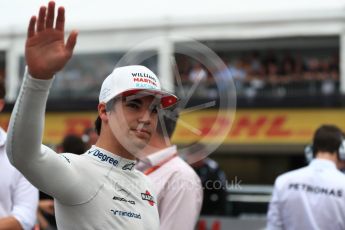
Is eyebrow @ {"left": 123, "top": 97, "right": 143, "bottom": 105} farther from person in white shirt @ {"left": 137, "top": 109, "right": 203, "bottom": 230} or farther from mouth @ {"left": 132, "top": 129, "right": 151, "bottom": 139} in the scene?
person in white shirt @ {"left": 137, "top": 109, "right": 203, "bottom": 230}

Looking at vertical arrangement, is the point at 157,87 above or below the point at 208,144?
above

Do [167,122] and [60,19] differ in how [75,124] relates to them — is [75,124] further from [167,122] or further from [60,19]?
[60,19]

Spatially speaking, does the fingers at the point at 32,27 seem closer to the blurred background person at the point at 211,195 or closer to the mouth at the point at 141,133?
the mouth at the point at 141,133

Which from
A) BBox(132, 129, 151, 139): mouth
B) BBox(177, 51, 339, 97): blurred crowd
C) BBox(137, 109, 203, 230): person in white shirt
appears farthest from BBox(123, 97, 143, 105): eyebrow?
BBox(177, 51, 339, 97): blurred crowd

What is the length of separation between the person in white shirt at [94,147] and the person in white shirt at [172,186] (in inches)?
27.9

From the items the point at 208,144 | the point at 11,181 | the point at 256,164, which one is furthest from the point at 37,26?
the point at 256,164

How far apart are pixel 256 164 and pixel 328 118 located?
3.68m

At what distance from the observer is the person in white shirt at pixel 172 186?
3475mm

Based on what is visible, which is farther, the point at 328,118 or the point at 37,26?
the point at 328,118

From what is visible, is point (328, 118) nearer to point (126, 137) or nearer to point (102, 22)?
point (102, 22)

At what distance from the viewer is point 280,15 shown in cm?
1338

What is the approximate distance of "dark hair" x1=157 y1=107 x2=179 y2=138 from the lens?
382cm

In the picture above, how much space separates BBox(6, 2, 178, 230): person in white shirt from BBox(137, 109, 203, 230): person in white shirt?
0.71 m

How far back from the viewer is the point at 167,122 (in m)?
3.88
